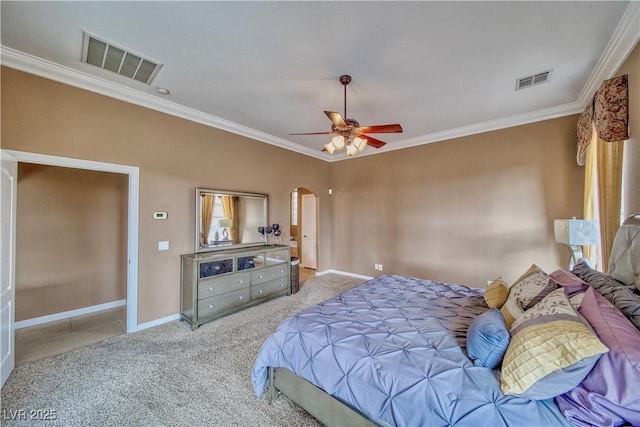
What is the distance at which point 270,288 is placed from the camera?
418cm

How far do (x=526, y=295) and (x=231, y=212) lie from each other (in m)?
3.91

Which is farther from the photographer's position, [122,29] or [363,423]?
[122,29]

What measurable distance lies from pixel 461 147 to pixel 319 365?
434cm

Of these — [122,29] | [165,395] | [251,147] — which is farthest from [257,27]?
[165,395]

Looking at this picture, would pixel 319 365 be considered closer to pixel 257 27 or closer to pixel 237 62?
pixel 257 27

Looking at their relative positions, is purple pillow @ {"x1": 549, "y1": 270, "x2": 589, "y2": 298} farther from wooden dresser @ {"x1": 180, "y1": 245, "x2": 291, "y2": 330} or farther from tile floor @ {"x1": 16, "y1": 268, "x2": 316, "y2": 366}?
tile floor @ {"x1": 16, "y1": 268, "x2": 316, "y2": 366}

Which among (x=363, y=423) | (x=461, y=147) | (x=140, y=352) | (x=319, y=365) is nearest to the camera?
(x=363, y=423)

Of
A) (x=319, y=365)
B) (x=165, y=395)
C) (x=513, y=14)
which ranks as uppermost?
(x=513, y=14)

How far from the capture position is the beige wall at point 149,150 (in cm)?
253

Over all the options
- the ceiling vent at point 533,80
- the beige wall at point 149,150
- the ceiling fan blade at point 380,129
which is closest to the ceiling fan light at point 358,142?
the ceiling fan blade at point 380,129

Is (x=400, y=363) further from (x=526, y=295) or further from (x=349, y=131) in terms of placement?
(x=349, y=131)

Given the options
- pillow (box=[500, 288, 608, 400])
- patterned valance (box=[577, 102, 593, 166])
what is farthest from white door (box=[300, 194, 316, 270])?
pillow (box=[500, 288, 608, 400])

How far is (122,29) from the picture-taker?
208cm

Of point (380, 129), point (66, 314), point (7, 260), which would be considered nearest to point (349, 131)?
point (380, 129)
